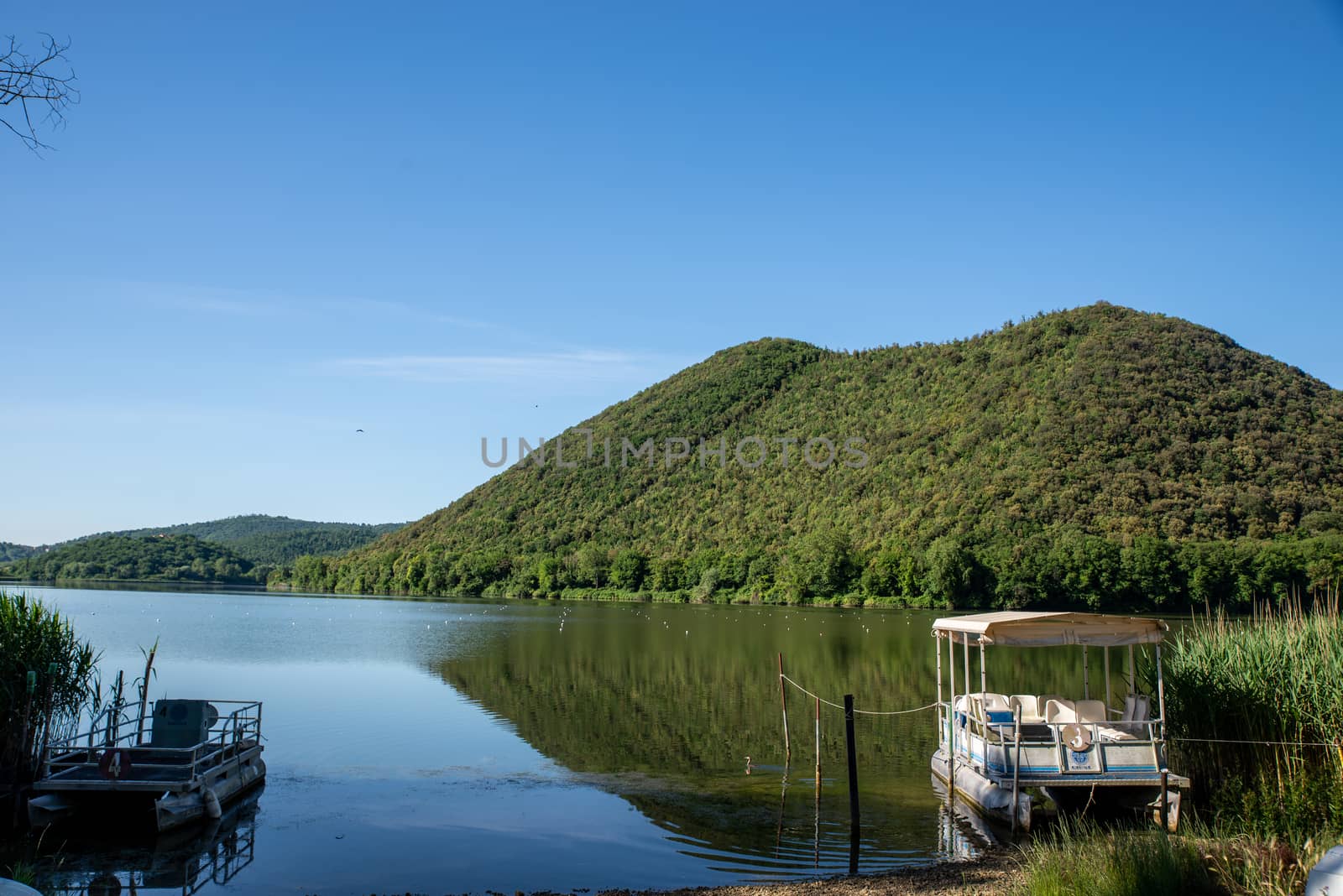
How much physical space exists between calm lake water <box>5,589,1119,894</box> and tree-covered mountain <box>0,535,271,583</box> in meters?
131

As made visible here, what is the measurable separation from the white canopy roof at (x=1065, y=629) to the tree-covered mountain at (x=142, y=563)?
16964 cm

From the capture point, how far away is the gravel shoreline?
1184 centimetres

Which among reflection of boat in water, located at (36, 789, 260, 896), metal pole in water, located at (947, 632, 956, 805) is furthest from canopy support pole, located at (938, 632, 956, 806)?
reflection of boat in water, located at (36, 789, 260, 896)

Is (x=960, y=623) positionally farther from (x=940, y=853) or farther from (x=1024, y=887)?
(x=1024, y=887)

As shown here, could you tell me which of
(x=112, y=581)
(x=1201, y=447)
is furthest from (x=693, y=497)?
(x=112, y=581)

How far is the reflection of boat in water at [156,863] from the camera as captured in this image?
43.4ft

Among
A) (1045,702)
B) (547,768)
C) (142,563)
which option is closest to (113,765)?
(547,768)

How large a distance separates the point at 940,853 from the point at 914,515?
9198 centimetres

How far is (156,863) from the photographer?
47.1ft

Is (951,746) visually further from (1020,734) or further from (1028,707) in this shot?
(1020,734)

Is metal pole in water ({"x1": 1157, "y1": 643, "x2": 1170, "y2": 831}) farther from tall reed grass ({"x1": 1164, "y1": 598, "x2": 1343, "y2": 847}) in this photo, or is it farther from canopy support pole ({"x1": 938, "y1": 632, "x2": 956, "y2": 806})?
canopy support pole ({"x1": 938, "y1": 632, "x2": 956, "y2": 806})

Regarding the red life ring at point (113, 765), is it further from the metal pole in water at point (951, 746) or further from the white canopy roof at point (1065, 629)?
the white canopy roof at point (1065, 629)

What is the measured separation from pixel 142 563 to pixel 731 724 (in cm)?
17071

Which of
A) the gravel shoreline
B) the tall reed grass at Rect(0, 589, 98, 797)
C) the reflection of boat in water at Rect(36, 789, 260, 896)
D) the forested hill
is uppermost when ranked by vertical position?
the forested hill
